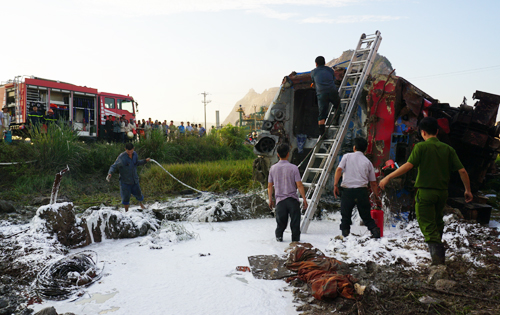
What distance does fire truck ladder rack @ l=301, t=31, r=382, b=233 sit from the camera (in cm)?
590

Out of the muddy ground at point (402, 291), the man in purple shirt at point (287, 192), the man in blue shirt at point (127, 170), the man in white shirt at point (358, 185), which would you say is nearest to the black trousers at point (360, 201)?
the man in white shirt at point (358, 185)

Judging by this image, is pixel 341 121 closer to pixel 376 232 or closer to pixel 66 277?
pixel 376 232

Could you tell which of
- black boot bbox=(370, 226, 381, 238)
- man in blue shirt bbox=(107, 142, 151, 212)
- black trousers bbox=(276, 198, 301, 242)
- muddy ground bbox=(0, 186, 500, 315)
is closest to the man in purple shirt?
black trousers bbox=(276, 198, 301, 242)

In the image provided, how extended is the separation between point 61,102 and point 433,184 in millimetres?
17137

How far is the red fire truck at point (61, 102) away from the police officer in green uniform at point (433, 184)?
1336 cm

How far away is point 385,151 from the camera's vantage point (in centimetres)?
626

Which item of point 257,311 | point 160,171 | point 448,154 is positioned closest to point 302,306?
point 257,311

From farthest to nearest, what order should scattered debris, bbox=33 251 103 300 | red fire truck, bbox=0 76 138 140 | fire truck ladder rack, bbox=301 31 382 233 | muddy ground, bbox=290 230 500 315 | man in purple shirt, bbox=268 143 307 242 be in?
red fire truck, bbox=0 76 138 140
fire truck ladder rack, bbox=301 31 382 233
man in purple shirt, bbox=268 143 307 242
scattered debris, bbox=33 251 103 300
muddy ground, bbox=290 230 500 315

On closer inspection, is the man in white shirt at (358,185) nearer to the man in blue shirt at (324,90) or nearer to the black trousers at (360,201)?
the black trousers at (360,201)

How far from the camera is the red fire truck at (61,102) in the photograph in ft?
50.1

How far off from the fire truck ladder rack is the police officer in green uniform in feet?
6.62

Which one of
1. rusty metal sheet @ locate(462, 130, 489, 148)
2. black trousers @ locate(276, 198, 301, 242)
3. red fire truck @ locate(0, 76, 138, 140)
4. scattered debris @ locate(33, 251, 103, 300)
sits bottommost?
scattered debris @ locate(33, 251, 103, 300)

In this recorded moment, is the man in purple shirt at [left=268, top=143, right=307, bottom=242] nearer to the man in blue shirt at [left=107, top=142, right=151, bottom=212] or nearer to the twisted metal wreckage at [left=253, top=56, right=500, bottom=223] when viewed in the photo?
the twisted metal wreckage at [left=253, top=56, right=500, bottom=223]

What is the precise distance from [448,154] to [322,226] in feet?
9.42
